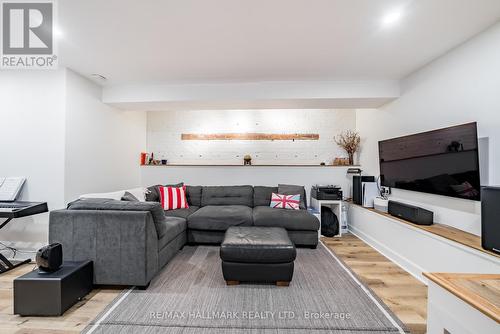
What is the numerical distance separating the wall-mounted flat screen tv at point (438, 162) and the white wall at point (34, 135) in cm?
441

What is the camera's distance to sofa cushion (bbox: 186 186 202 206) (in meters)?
3.84

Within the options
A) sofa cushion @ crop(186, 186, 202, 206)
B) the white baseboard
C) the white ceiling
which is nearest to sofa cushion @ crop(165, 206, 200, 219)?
sofa cushion @ crop(186, 186, 202, 206)

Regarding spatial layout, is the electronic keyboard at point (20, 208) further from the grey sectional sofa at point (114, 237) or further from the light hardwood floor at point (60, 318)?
the light hardwood floor at point (60, 318)

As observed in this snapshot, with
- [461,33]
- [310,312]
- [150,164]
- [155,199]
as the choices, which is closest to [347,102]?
[461,33]

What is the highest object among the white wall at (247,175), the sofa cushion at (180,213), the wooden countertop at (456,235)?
the white wall at (247,175)

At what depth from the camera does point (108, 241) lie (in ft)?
6.46

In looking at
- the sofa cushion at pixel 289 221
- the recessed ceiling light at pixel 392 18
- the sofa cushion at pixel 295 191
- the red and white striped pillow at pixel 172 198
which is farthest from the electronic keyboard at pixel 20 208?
the recessed ceiling light at pixel 392 18

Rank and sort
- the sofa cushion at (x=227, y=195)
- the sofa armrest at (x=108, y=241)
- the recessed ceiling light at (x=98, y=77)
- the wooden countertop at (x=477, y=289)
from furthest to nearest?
the sofa cushion at (x=227, y=195) < the recessed ceiling light at (x=98, y=77) < the sofa armrest at (x=108, y=241) < the wooden countertop at (x=477, y=289)

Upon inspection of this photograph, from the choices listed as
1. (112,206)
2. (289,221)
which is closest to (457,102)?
(289,221)

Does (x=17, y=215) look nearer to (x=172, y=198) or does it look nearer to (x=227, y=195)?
(x=172, y=198)

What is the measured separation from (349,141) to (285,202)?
6.15ft

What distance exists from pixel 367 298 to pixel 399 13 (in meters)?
2.47

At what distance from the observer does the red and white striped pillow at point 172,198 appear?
11.5ft

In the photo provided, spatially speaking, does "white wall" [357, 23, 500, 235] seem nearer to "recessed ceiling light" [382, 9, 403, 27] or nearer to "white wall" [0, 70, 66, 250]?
"recessed ceiling light" [382, 9, 403, 27]
